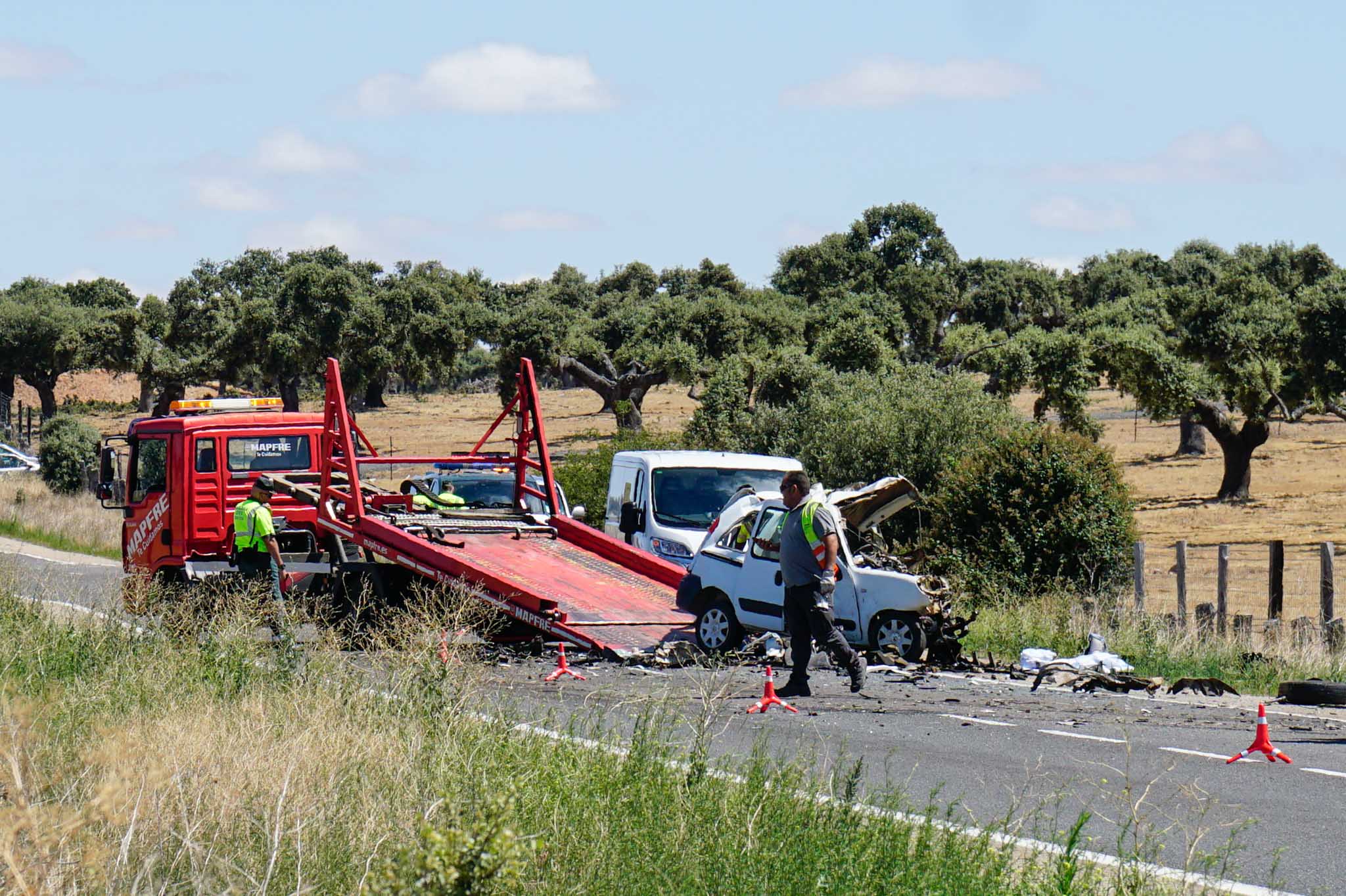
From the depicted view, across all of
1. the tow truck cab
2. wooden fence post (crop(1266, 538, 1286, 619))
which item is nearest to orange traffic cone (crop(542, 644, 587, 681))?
the tow truck cab

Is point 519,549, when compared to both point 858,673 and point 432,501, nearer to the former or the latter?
point 432,501

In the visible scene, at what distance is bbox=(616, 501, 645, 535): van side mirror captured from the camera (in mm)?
18438

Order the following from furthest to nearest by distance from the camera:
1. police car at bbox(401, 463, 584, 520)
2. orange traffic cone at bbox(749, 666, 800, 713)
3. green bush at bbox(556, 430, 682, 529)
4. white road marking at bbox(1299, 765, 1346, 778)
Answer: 1. green bush at bbox(556, 430, 682, 529)
2. police car at bbox(401, 463, 584, 520)
3. orange traffic cone at bbox(749, 666, 800, 713)
4. white road marking at bbox(1299, 765, 1346, 778)

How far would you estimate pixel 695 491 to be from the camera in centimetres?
1883

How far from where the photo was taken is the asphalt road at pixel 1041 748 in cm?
694

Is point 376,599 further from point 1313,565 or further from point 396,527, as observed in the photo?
point 1313,565

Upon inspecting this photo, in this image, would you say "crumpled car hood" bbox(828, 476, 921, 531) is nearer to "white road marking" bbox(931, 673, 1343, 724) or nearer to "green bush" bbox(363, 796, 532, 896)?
"white road marking" bbox(931, 673, 1343, 724)

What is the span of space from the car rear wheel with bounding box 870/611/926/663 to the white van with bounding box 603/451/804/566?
181 inches

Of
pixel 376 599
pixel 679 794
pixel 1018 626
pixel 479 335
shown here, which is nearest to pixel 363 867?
pixel 679 794

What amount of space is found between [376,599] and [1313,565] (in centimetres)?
1857

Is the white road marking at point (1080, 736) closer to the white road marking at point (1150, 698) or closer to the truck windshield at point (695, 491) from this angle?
the white road marking at point (1150, 698)

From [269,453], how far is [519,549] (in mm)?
4358

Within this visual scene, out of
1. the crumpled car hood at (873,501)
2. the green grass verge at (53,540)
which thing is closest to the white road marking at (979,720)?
the crumpled car hood at (873,501)

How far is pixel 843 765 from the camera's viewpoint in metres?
8.10
